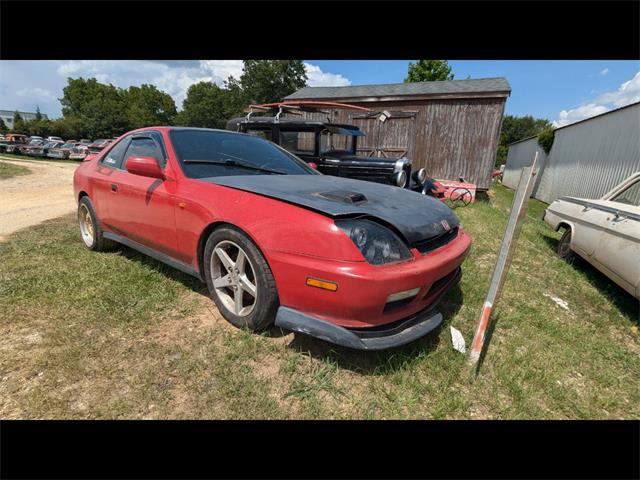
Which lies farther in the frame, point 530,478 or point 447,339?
point 447,339

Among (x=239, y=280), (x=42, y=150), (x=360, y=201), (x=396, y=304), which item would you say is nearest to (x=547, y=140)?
(x=360, y=201)

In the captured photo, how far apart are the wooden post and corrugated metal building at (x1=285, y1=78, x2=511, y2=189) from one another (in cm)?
857

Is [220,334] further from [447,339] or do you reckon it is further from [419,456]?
[447,339]

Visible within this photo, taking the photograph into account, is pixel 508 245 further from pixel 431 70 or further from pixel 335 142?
pixel 431 70

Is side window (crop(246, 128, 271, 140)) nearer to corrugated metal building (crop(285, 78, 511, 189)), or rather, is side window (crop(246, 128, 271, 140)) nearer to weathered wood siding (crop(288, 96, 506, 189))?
corrugated metal building (crop(285, 78, 511, 189))

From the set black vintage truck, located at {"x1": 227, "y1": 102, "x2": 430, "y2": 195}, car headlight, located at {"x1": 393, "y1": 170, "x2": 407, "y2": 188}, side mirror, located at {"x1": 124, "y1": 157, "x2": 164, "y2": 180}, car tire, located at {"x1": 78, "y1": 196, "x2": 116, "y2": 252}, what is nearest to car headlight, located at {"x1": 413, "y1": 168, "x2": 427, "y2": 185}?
black vintage truck, located at {"x1": 227, "y1": 102, "x2": 430, "y2": 195}

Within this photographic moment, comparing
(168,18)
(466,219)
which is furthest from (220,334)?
(466,219)

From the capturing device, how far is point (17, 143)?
22.9 metres

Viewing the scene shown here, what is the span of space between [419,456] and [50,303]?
2920 millimetres

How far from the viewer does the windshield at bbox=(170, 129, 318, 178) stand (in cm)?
261

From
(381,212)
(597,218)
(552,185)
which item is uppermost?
(381,212)

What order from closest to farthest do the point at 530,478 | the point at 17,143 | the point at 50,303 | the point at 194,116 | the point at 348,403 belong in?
1. the point at 530,478
2. the point at 348,403
3. the point at 50,303
4. the point at 17,143
5. the point at 194,116

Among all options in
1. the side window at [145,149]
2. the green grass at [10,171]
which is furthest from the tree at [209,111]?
the side window at [145,149]

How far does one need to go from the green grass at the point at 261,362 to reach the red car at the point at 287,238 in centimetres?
29
